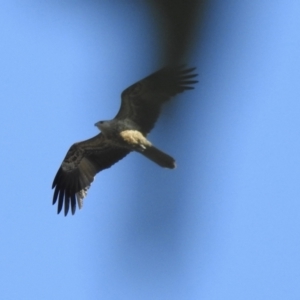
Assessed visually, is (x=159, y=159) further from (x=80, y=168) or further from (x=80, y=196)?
(x=80, y=196)

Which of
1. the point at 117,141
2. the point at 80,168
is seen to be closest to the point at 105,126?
the point at 117,141

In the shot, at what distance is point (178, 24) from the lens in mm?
713

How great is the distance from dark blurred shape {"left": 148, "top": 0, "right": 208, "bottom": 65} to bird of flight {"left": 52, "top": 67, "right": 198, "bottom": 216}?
4.56 metres

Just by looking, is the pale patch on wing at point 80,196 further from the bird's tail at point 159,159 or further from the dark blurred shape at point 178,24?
the dark blurred shape at point 178,24

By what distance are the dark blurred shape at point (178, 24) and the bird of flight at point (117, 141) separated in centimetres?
456

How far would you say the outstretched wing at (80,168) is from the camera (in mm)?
6949

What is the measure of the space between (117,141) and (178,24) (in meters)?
5.71

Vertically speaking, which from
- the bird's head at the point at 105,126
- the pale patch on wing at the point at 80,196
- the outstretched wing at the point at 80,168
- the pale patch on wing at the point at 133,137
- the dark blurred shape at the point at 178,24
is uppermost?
the bird's head at the point at 105,126

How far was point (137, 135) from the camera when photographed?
6141 mm

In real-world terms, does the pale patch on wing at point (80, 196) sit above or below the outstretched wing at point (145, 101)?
below

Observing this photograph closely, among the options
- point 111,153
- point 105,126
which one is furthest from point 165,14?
point 111,153

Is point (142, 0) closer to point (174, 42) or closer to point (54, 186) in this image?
point (174, 42)

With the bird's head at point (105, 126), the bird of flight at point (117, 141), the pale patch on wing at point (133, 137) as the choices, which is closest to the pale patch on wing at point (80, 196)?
the bird of flight at point (117, 141)

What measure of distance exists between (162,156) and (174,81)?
0.90 metres
